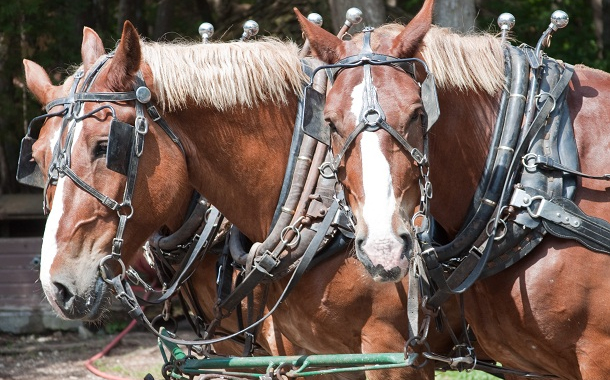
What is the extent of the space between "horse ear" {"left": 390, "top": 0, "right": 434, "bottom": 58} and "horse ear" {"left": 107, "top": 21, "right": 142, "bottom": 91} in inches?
31.1

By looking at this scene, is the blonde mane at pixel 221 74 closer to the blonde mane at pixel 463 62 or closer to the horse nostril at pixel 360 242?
the blonde mane at pixel 463 62

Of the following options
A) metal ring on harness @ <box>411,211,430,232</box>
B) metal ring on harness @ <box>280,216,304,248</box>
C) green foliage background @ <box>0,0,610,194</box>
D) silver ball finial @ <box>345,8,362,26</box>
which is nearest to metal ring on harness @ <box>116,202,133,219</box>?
metal ring on harness @ <box>280,216,304,248</box>

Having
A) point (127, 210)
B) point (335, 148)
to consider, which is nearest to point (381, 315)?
point (335, 148)

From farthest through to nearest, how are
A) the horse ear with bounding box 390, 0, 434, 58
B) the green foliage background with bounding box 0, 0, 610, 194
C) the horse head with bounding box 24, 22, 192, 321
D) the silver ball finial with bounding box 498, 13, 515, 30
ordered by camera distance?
the green foliage background with bounding box 0, 0, 610, 194 < the silver ball finial with bounding box 498, 13, 515, 30 < the horse head with bounding box 24, 22, 192, 321 < the horse ear with bounding box 390, 0, 434, 58

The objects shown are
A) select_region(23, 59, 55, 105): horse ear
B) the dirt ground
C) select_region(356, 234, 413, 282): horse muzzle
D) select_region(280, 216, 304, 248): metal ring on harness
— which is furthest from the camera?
the dirt ground

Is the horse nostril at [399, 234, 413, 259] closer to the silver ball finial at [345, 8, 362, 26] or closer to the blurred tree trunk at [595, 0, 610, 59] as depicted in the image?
the silver ball finial at [345, 8, 362, 26]

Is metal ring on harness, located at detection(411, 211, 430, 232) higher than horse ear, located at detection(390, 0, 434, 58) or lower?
lower

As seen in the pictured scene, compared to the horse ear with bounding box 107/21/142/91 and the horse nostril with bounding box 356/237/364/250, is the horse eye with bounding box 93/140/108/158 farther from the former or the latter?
the horse nostril with bounding box 356/237/364/250

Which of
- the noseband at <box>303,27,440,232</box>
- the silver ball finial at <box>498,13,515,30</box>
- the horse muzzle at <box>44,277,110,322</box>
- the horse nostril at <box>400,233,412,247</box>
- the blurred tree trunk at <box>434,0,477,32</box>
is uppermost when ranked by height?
the silver ball finial at <box>498,13,515,30</box>

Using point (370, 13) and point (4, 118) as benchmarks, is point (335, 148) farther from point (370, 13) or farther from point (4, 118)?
point (4, 118)

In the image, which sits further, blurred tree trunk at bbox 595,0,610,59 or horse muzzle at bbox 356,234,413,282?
blurred tree trunk at bbox 595,0,610,59

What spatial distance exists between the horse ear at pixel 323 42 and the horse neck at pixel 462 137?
0.34 m

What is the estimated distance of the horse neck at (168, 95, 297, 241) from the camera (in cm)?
288

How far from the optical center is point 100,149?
2.70 metres
